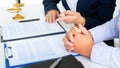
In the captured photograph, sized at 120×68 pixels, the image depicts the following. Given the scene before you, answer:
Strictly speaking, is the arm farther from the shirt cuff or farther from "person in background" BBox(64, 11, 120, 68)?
the shirt cuff

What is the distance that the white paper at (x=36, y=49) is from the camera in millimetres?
820

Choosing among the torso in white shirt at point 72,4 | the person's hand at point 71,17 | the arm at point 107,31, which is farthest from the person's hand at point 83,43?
the torso in white shirt at point 72,4

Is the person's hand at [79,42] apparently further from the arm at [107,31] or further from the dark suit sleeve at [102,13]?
the dark suit sleeve at [102,13]

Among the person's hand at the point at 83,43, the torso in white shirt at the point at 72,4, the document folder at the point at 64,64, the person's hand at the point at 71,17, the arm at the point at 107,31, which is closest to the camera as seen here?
the document folder at the point at 64,64

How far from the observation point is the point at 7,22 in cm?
127

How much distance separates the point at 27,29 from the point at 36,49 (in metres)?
0.25

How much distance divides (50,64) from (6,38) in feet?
1.14

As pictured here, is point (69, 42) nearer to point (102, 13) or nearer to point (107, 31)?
point (107, 31)

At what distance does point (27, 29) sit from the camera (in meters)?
1.10

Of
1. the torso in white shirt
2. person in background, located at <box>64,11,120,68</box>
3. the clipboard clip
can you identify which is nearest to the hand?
person in background, located at <box>64,11,120,68</box>

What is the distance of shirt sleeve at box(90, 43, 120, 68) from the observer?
31.0 inches

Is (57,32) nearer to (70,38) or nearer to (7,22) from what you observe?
(70,38)

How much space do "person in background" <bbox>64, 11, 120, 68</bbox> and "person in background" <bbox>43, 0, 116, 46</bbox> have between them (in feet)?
0.64

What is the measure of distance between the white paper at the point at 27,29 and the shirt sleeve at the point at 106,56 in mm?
305
